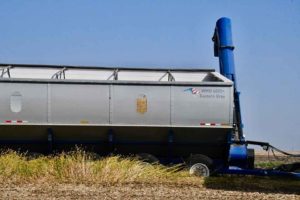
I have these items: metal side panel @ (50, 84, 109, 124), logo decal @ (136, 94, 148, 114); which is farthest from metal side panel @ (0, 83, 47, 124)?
logo decal @ (136, 94, 148, 114)

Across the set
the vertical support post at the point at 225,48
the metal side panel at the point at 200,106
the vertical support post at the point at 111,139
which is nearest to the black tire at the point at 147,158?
the vertical support post at the point at 111,139

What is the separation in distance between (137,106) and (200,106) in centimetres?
184

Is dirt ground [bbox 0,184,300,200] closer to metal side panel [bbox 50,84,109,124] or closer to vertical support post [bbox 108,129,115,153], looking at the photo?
vertical support post [bbox 108,129,115,153]

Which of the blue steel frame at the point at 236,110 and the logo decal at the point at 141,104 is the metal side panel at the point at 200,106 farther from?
the blue steel frame at the point at 236,110

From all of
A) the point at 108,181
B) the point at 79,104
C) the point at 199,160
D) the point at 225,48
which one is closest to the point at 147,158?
the point at 199,160

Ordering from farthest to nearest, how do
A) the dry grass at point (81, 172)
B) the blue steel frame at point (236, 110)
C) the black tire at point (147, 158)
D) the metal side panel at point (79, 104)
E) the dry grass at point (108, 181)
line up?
the black tire at point (147, 158), the metal side panel at point (79, 104), the blue steel frame at point (236, 110), the dry grass at point (81, 172), the dry grass at point (108, 181)

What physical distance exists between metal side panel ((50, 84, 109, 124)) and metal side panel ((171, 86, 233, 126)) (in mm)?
2079

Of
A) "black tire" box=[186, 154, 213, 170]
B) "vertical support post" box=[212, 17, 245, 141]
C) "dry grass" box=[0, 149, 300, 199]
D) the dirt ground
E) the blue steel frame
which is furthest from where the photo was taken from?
"vertical support post" box=[212, 17, 245, 141]

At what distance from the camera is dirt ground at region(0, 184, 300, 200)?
10.5m

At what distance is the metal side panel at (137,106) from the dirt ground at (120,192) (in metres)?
3.72

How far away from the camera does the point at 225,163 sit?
646 inches

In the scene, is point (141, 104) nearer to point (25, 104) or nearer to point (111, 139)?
point (111, 139)

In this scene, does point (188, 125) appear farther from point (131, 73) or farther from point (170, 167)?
point (131, 73)

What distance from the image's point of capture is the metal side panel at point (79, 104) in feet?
50.9
